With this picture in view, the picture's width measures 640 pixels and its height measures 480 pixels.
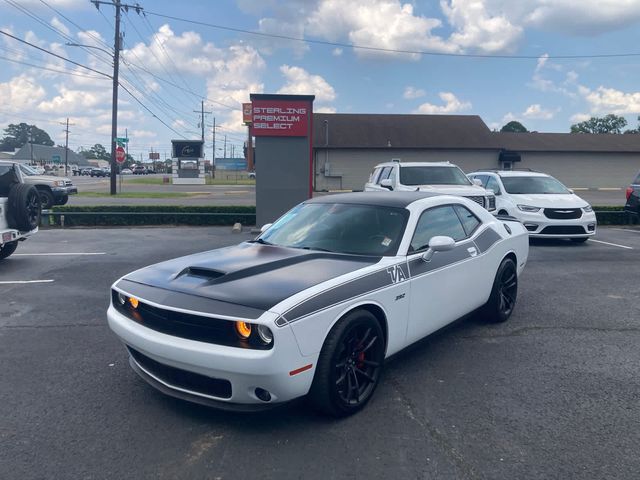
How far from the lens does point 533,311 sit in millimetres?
6621

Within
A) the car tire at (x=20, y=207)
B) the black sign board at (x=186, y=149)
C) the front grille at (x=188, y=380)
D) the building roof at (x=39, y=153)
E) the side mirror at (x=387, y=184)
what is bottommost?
the front grille at (x=188, y=380)

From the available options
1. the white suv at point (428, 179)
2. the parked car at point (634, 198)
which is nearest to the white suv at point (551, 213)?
the white suv at point (428, 179)

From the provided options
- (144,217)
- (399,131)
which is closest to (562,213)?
(144,217)

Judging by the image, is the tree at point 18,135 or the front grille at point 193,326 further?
the tree at point 18,135

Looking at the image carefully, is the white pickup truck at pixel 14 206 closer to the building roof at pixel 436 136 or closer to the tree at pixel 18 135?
the building roof at pixel 436 136

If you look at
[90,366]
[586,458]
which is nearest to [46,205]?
[90,366]

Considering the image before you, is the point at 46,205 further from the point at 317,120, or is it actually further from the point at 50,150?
the point at 50,150

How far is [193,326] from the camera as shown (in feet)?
11.3

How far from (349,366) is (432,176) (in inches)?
372

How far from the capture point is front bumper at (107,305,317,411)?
3223mm

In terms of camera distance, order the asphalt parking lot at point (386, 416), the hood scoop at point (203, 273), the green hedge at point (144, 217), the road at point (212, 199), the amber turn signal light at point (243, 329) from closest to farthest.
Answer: the asphalt parking lot at point (386, 416) → the amber turn signal light at point (243, 329) → the hood scoop at point (203, 273) → the green hedge at point (144, 217) → the road at point (212, 199)

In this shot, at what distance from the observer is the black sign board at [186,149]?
183 ft

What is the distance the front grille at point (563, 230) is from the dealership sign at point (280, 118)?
6.56 meters

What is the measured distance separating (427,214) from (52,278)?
638 cm
